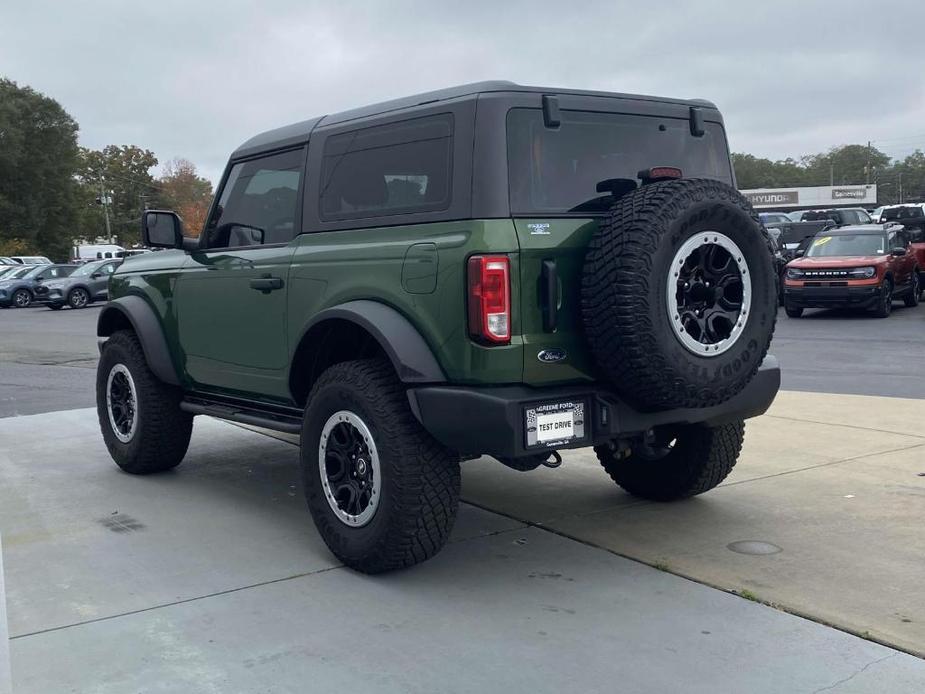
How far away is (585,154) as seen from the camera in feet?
14.7

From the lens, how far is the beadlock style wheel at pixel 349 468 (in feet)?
14.3

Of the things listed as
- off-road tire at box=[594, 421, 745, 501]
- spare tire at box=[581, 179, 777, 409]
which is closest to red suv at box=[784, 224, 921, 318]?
off-road tire at box=[594, 421, 745, 501]

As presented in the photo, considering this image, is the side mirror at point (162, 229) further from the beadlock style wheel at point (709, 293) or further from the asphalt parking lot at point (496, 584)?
the beadlock style wheel at point (709, 293)

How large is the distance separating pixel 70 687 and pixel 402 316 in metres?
1.91

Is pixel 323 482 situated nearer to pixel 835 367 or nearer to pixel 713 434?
pixel 713 434

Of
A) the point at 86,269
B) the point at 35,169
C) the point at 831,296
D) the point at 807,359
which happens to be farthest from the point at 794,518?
the point at 35,169

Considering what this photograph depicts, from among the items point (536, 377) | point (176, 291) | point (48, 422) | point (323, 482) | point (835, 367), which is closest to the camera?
point (536, 377)

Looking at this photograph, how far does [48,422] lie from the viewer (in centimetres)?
877

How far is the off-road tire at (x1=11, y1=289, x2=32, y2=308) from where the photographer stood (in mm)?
34719

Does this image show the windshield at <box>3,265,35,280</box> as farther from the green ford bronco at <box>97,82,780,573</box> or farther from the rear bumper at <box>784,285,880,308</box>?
the green ford bronco at <box>97,82,780,573</box>

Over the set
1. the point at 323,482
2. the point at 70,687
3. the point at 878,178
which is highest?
the point at 878,178

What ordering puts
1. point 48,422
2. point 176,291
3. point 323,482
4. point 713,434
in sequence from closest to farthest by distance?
1. point 323,482
2. point 713,434
3. point 176,291
4. point 48,422

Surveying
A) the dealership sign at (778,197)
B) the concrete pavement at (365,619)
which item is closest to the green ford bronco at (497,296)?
the concrete pavement at (365,619)

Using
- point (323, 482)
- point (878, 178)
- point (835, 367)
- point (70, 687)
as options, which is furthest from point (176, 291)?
point (878, 178)
